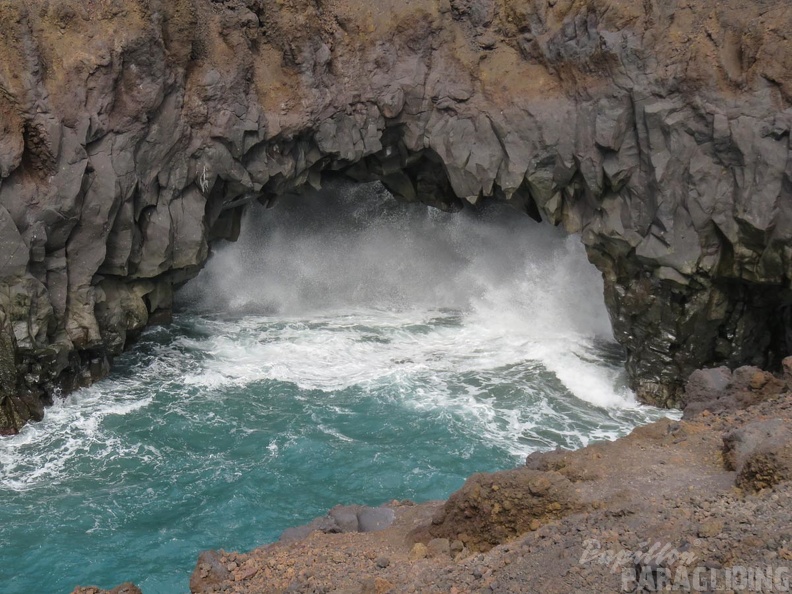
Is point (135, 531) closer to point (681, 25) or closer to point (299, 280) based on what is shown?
point (299, 280)

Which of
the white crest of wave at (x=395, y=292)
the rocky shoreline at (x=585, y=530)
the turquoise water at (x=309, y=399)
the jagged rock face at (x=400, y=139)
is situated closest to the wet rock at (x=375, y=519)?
the rocky shoreline at (x=585, y=530)

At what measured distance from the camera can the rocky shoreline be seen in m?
9.02

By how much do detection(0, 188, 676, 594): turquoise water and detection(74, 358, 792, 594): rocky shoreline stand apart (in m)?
4.28

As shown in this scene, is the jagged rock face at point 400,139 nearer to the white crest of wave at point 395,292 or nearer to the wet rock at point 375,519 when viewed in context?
the white crest of wave at point 395,292

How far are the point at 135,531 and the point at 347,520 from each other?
17.7 feet

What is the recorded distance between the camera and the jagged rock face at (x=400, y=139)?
2038 cm

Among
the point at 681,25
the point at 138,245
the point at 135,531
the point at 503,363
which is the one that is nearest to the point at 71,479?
the point at 135,531

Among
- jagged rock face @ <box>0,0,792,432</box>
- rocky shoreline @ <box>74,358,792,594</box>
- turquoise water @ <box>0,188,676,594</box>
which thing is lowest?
turquoise water @ <box>0,188,676,594</box>

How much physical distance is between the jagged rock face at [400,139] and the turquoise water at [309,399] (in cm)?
200

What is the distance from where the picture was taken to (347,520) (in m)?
13.7

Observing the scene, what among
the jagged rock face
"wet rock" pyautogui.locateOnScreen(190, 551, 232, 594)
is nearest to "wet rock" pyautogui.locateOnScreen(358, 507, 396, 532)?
"wet rock" pyautogui.locateOnScreen(190, 551, 232, 594)

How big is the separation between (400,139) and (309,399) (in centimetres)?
883

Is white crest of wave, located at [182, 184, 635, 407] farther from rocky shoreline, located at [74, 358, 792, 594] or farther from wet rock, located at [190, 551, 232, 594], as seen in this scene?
wet rock, located at [190, 551, 232, 594]

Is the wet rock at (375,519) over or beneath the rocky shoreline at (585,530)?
beneath
